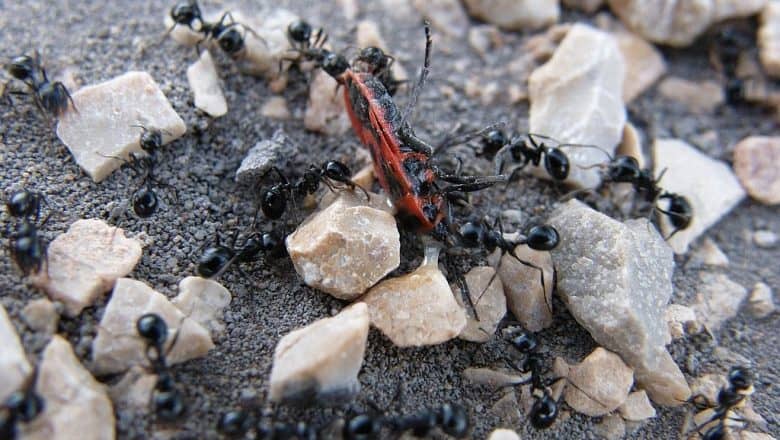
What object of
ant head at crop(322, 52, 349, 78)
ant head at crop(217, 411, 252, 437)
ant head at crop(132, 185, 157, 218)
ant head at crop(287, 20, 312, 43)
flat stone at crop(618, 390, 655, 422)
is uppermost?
ant head at crop(287, 20, 312, 43)

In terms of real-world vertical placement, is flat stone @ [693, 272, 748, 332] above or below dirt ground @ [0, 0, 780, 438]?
below

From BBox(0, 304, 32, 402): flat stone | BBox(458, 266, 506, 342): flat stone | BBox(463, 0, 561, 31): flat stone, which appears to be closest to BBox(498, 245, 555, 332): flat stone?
BBox(458, 266, 506, 342): flat stone

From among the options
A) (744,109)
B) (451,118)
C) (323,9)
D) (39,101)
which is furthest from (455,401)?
(744,109)

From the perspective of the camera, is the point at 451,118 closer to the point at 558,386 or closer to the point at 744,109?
the point at 558,386

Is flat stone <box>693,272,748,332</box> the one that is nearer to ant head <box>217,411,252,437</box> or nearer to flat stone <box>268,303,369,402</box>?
flat stone <box>268,303,369,402</box>

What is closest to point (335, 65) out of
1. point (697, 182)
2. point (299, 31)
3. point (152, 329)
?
point (299, 31)

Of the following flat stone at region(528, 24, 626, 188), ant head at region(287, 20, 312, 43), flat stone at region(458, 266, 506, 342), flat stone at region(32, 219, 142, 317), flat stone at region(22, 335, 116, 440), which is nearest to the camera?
flat stone at region(22, 335, 116, 440)

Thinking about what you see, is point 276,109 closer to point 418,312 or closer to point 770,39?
point 418,312
